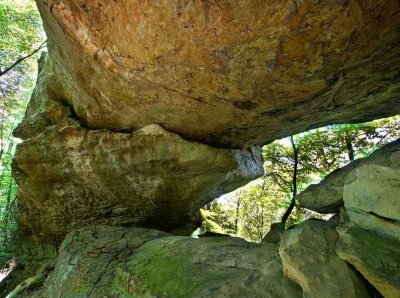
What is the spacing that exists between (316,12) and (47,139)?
6.96 m

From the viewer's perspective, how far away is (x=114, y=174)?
7645 mm

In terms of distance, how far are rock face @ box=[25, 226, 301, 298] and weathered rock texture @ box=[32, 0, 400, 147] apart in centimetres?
267

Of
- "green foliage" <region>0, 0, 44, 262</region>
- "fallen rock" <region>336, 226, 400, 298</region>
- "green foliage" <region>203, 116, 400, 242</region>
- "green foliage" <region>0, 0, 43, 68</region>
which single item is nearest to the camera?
"fallen rock" <region>336, 226, 400, 298</region>

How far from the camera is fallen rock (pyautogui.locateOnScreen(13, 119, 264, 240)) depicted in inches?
275

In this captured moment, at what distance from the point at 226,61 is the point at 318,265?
3.19 metres

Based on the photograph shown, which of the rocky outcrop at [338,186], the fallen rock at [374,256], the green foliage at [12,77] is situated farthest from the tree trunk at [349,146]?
the green foliage at [12,77]

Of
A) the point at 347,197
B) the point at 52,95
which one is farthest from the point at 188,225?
the point at 347,197

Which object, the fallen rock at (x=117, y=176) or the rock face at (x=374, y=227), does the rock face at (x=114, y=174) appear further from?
the rock face at (x=374, y=227)

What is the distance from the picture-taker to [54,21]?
4.91 meters

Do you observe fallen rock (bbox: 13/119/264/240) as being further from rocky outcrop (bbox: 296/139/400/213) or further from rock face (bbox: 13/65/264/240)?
rocky outcrop (bbox: 296/139/400/213)

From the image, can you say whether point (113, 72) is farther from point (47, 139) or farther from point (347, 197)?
point (347, 197)

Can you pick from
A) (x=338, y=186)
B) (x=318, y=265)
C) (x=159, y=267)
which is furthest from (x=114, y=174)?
(x=318, y=265)

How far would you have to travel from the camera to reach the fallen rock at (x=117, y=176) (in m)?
6.98

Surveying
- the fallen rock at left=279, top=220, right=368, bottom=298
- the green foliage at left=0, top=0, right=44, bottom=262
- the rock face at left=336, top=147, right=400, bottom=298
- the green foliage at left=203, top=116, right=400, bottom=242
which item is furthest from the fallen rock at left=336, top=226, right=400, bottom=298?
the green foliage at left=0, top=0, right=44, bottom=262
